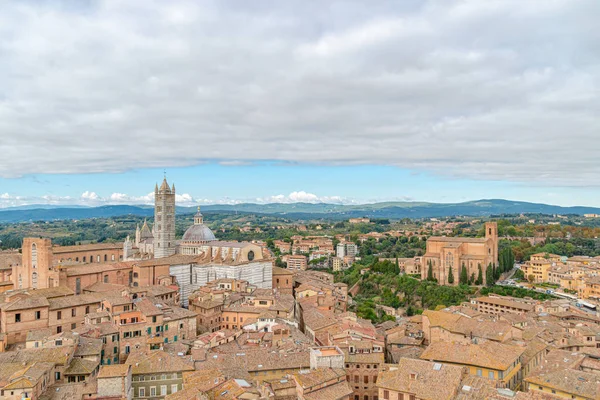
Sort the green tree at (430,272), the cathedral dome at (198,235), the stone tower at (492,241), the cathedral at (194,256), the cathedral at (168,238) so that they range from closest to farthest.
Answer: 1. the cathedral at (194,256)
2. the cathedral at (168,238)
3. the cathedral dome at (198,235)
4. the green tree at (430,272)
5. the stone tower at (492,241)

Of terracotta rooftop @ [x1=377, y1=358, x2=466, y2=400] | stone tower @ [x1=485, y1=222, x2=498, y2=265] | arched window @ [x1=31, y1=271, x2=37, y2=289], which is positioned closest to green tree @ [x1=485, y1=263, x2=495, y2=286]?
stone tower @ [x1=485, y1=222, x2=498, y2=265]

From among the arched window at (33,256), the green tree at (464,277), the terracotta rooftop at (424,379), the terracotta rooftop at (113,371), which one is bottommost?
the green tree at (464,277)

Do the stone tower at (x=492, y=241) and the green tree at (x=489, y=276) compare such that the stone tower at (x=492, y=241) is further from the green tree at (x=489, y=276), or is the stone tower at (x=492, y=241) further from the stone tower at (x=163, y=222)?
the stone tower at (x=163, y=222)

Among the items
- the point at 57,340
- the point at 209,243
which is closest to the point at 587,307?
the point at 209,243

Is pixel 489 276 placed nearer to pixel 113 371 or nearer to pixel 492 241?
pixel 492 241

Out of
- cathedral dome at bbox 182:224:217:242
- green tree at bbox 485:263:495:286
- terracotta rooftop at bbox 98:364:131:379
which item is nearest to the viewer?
terracotta rooftop at bbox 98:364:131:379

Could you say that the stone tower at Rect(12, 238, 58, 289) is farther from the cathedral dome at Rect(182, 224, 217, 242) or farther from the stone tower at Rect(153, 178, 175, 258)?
the cathedral dome at Rect(182, 224, 217, 242)

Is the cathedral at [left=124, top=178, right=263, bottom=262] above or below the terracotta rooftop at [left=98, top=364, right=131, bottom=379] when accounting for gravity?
above

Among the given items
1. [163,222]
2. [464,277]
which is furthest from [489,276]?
[163,222]

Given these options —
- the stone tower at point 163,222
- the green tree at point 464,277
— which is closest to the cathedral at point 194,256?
the stone tower at point 163,222

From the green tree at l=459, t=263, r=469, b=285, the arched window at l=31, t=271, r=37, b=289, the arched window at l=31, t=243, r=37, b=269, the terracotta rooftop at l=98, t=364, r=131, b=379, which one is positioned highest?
the arched window at l=31, t=243, r=37, b=269
